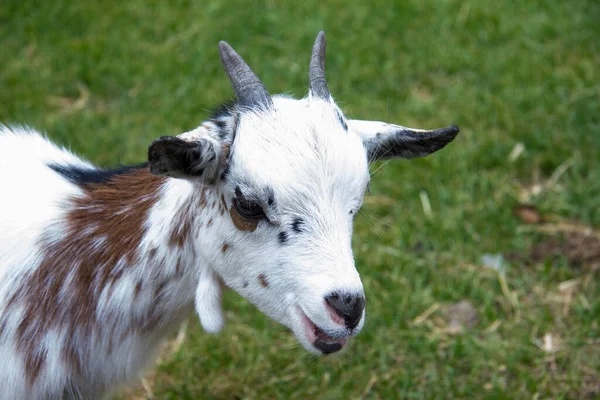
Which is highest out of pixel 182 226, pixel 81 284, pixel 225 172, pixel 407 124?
pixel 225 172

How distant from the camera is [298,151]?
2863 millimetres

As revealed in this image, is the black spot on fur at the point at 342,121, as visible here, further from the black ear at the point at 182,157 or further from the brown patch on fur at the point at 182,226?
the brown patch on fur at the point at 182,226

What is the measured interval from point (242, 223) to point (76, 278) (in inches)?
31.1

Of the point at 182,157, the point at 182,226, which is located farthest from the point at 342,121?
the point at 182,226

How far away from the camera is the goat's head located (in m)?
2.83

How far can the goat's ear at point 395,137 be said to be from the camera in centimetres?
318

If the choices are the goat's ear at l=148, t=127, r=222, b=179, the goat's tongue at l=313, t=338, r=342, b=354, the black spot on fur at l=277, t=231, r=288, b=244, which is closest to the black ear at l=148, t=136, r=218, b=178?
the goat's ear at l=148, t=127, r=222, b=179

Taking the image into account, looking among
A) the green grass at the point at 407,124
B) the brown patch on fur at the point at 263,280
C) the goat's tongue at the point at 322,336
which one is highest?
the brown patch on fur at the point at 263,280

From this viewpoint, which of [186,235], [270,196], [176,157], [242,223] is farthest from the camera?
[186,235]

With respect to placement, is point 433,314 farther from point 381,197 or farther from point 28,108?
point 28,108

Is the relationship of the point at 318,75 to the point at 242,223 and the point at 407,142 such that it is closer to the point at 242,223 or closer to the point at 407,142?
the point at 407,142

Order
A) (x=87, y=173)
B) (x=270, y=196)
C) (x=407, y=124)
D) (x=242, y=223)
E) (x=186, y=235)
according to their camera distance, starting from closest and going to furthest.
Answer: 1. (x=270, y=196)
2. (x=242, y=223)
3. (x=186, y=235)
4. (x=87, y=173)
5. (x=407, y=124)

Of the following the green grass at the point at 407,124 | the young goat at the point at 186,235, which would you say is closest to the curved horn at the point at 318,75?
the young goat at the point at 186,235

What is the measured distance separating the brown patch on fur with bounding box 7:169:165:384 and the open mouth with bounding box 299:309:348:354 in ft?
2.55
